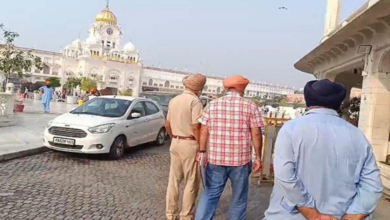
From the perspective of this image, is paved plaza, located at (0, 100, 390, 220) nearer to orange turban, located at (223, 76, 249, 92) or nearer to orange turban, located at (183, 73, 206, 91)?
orange turban, located at (183, 73, 206, 91)

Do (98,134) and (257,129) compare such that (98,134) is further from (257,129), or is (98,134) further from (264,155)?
(257,129)

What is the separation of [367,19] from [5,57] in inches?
634

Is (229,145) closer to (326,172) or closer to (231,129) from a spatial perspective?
(231,129)

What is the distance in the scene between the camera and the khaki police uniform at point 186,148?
4539mm

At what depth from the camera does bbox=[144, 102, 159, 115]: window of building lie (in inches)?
432

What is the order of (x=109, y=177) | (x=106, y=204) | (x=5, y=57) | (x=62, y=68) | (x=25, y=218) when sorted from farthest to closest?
(x=62, y=68)
(x=5, y=57)
(x=109, y=177)
(x=106, y=204)
(x=25, y=218)

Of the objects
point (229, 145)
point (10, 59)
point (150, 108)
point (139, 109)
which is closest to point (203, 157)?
point (229, 145)

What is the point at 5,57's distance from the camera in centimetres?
1809

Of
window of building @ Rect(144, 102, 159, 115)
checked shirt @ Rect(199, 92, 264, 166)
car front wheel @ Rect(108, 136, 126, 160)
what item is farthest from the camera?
window of building @ Rect(144, 102, 159, 115)

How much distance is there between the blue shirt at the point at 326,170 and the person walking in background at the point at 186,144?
2.22 meters

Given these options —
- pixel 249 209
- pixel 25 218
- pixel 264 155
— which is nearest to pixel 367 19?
pixel 264 155

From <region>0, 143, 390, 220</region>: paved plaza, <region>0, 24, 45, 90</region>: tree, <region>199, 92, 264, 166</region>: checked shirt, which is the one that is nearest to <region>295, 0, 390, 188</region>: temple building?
<region>0, 143, 390, 220</region>: paved plaza

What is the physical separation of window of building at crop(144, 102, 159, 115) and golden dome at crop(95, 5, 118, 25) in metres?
83.0

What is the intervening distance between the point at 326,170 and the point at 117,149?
7301 mm
